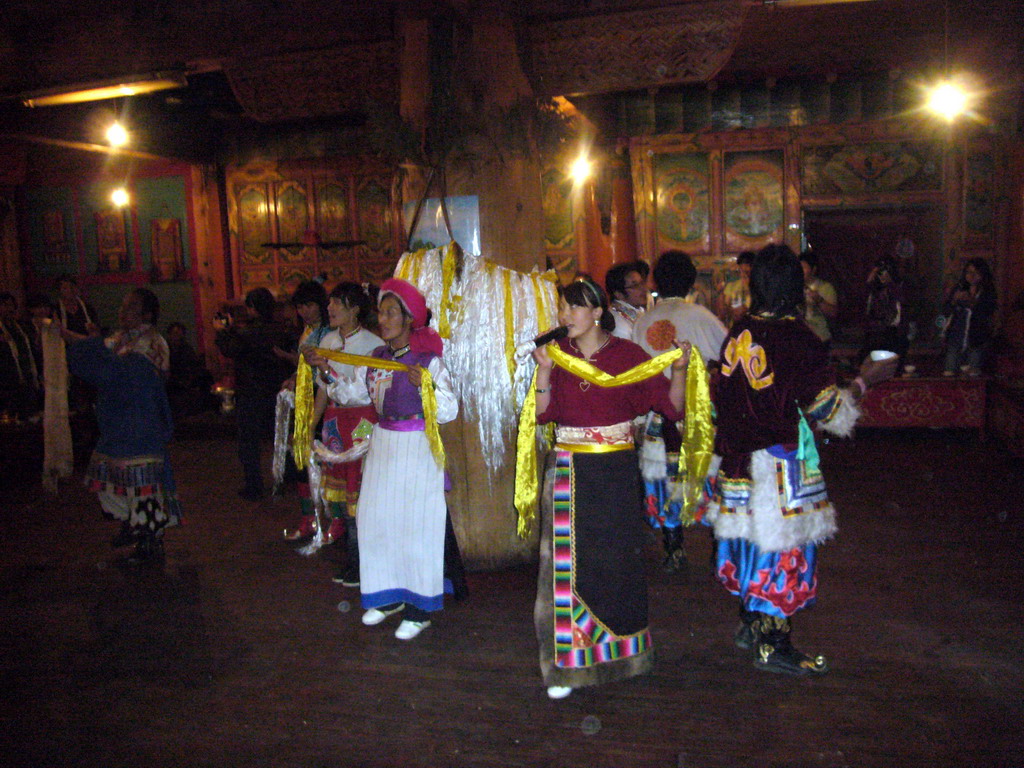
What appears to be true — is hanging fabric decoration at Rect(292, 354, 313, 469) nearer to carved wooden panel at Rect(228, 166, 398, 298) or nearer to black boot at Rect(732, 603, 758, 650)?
black boot at Rect(732, 603, 758, 650)

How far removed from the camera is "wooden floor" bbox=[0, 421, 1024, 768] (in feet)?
9.79

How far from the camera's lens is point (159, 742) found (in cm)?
314

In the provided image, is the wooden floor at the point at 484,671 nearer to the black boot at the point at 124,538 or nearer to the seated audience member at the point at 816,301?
the black boot at the point at 124,538

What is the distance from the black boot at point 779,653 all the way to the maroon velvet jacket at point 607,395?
3.18 ft

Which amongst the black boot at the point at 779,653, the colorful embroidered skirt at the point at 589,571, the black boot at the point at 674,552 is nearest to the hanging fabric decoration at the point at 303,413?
the colorful embroidered skirt at the point at 589,571

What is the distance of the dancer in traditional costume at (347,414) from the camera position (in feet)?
15.1

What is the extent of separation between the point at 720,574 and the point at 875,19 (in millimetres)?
6616

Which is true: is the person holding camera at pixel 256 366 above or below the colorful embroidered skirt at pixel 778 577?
above

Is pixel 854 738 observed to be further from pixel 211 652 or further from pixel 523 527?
pixel 211 652

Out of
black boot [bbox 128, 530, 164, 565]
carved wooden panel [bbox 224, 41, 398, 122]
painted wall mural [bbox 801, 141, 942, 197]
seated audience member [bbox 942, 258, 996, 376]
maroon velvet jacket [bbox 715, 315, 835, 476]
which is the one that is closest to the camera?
maroon velvet jacket [bbox 715, 315, 835, 476]

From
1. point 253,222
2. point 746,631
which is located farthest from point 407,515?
point 253,222


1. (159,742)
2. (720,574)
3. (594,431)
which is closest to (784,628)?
(720,574)

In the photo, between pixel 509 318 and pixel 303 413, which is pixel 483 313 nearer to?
pixel 509 318

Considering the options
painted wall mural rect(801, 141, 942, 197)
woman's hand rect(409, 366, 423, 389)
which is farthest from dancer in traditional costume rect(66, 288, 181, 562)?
painted wall mural rect(801, 141, 942, 197)
